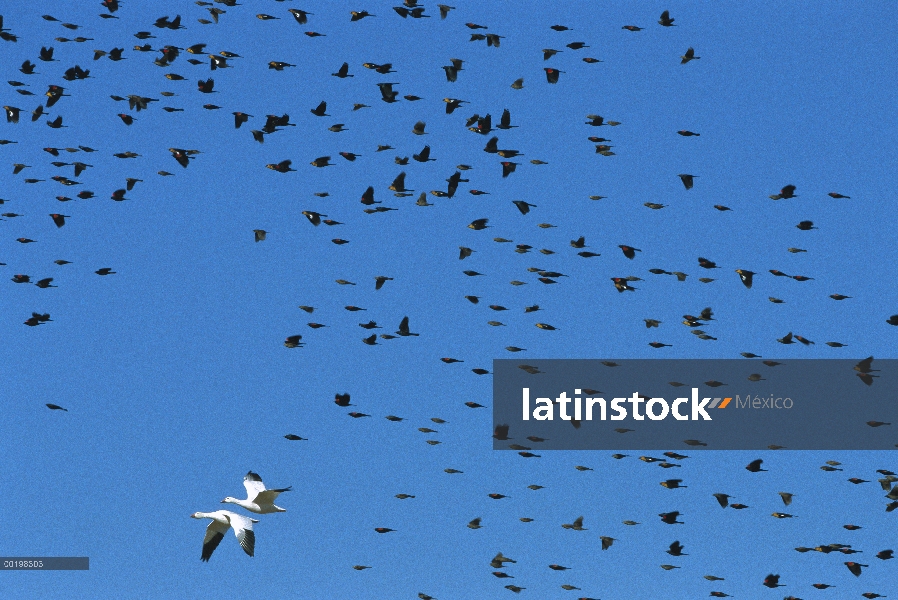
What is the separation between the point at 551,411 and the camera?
4053 inches

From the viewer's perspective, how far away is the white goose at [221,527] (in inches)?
3474

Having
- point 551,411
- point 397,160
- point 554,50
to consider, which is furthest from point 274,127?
point 551,411

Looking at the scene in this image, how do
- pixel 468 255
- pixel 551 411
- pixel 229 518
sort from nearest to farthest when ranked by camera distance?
pixel 229 518
pixel 468 255
pixel 551 411

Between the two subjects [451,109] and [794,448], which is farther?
[794,448]

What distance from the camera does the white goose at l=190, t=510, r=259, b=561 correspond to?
88250mm

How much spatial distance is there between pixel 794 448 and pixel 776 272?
14413 mm

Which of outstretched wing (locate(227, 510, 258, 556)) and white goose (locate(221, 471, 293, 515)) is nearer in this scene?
outstretched wing (locate(227, 510, 258, 556))

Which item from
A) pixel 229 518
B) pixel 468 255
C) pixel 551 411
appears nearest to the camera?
pixel 229 518

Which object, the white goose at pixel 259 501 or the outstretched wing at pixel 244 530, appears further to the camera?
the white goose at pixel 259 501

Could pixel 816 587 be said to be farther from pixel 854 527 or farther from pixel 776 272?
pixel 776 272

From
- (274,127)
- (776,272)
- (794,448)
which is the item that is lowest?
(794,448)

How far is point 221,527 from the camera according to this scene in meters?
89.9

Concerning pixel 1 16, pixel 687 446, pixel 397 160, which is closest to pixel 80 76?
pixel 1 16

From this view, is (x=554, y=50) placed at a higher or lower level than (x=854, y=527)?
higher
